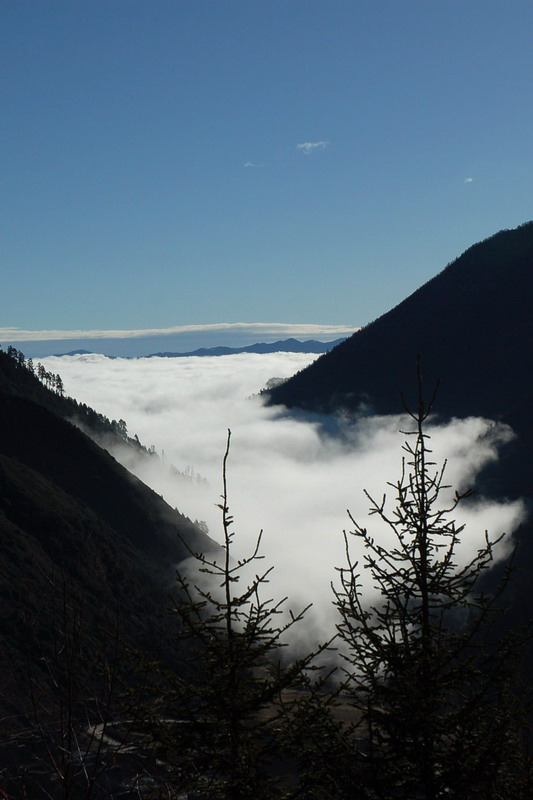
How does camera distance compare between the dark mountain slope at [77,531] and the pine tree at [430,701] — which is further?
the dark mountain slope at [77,531]

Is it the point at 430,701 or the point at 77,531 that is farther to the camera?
the point at 77,531

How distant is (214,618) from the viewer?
35.1ft

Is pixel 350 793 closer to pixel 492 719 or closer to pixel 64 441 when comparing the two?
pixel 492 719

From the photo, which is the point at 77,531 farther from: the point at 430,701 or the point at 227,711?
the point at 430,701

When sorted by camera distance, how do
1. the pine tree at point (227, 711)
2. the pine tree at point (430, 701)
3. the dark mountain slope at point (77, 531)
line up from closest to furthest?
1. the pine tree at point (430, 701)
2. the pine tree at point (227, 711)
3. the dark mountain slope at point (77, 531)

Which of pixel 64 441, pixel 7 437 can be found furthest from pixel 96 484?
pixel 7 437

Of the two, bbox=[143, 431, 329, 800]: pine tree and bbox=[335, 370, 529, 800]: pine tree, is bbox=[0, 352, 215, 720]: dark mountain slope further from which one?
bbox=[335, 370, 529, 800]: pine tree

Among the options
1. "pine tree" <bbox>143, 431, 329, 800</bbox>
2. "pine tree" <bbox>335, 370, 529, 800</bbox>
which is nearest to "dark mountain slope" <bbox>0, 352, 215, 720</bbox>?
"pine tree" <bbox>143, 431, 329, 800</bbox>

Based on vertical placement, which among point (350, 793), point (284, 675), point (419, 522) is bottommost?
point (350, 793)

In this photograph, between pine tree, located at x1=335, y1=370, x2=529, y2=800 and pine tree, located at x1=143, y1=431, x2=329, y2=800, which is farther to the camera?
pine tree, located at x1=143, y1=431, x2=329, y2=800

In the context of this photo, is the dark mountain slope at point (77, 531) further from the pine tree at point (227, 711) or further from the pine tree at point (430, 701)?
the pine tree at point (430, 701)

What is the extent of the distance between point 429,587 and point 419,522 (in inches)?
45.2

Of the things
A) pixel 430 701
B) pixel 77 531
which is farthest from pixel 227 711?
pixel 77 531

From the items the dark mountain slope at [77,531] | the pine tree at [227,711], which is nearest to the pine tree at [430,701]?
the pine tree at [227,711]
